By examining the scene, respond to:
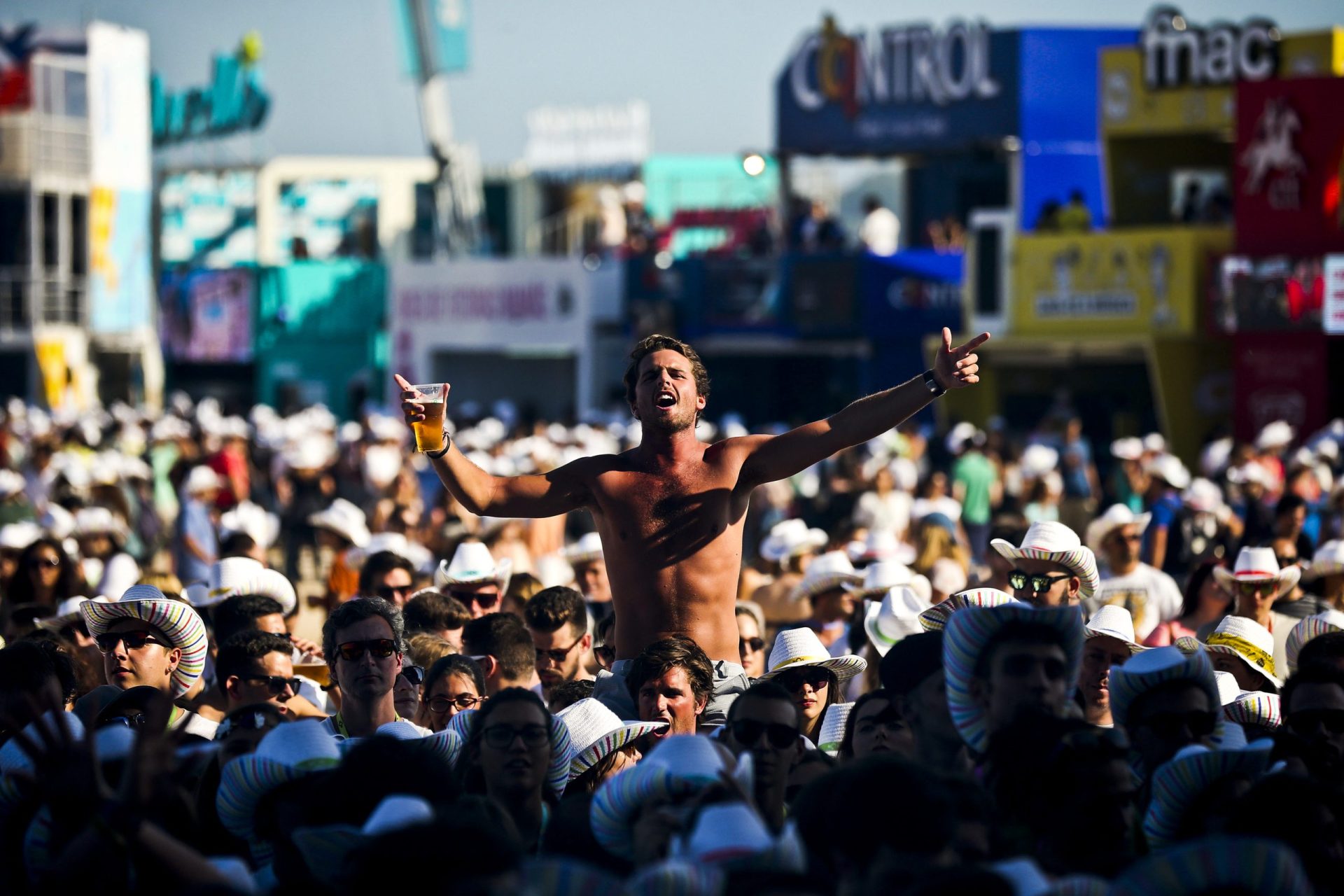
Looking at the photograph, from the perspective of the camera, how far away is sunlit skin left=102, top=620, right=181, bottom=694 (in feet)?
18.1

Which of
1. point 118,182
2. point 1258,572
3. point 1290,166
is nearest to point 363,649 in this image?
point 1258,572

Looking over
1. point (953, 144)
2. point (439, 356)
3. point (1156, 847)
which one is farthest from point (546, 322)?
point (1156, 847)

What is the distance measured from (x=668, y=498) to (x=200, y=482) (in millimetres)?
7668

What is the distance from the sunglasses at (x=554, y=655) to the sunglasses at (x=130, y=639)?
56.9 inches

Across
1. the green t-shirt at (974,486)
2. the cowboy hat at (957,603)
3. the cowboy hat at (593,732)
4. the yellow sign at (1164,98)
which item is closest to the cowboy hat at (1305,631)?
the cowboy hat at (957,603)

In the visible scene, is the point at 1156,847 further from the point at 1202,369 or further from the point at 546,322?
the point at 546,322

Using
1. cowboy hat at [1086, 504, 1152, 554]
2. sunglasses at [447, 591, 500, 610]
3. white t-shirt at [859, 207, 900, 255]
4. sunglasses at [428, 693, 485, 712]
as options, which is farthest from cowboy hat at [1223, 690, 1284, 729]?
white t-shirt at [859, 207, 900, 255]

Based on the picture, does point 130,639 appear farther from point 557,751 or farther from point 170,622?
point 557,751

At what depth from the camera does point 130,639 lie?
5.55 meters

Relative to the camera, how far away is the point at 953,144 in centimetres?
2706

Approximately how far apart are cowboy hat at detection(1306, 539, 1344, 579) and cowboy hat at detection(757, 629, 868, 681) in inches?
106

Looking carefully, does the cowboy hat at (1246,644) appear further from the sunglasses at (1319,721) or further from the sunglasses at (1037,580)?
the sunglasses at (1319,721)

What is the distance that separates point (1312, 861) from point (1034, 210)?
22568 mm

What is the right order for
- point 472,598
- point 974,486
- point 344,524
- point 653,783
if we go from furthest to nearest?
point 974,486, point 344,524, point 472,598, point 653,783
